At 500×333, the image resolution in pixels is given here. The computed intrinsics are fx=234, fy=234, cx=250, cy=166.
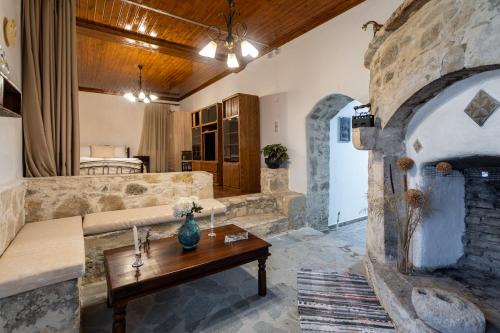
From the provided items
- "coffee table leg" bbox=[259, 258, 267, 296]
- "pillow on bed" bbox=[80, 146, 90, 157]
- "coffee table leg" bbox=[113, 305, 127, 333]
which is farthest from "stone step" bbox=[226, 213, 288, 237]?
"pillow on bed" bbox=[80, 146, 90, 157]

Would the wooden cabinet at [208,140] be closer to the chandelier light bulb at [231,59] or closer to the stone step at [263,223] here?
the stone step at [263,223]

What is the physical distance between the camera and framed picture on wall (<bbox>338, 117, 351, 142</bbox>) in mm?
4012

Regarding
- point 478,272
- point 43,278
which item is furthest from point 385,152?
point 43,278

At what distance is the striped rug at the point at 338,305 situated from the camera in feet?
5.61

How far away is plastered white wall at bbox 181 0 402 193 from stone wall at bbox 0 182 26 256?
3.38 meters

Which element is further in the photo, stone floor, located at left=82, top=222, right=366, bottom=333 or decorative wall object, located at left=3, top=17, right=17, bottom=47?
decorative wall object, located at left=3, top=17, right=17, bottom=47

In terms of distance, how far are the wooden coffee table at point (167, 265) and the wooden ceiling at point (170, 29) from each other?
2.88 metres

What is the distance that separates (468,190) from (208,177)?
296 centimetres

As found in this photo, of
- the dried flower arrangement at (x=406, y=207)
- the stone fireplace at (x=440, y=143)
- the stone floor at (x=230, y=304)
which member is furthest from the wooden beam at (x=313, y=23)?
the stone floor at (x=230, y=304)

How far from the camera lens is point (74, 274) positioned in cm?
149

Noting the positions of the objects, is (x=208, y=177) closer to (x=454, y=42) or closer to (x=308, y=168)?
(x=308, y=168)

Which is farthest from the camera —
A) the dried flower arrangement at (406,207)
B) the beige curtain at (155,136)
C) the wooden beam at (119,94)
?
the beige curtain at (155,136)

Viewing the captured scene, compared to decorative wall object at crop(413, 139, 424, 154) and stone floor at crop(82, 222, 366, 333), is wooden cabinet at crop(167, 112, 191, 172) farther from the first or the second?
decorative wall object at crop(413, 139, 424, 154)

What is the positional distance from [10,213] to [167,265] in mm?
1404
